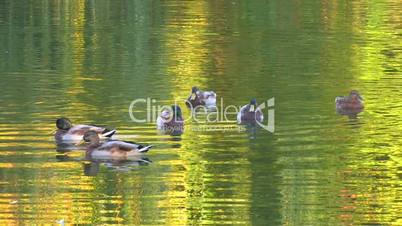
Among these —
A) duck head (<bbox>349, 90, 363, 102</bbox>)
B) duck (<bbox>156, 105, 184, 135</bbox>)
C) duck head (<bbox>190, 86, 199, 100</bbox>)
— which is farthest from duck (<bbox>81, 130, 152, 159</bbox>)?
duck head (<bbox>349, 90, 363, 102</bbox>)

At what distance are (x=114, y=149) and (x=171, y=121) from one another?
2544 millimetres

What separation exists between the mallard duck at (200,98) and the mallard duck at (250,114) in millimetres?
1296

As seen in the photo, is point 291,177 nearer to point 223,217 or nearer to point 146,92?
point 223,217

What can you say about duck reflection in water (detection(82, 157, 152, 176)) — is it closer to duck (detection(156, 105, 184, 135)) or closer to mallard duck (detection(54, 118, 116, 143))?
mallard duck (detection(54, 118, 116, 143))

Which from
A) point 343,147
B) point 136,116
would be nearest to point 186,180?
point 343,147

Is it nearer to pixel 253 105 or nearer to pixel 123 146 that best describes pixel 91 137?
pixel 123 146

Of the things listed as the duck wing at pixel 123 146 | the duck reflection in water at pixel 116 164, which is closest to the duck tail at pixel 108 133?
the duck wing at pixel 123 146

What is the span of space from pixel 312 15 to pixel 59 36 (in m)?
12.0

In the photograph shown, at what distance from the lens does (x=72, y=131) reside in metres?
19.8

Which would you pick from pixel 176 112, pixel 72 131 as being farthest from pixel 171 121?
pixel 72 131

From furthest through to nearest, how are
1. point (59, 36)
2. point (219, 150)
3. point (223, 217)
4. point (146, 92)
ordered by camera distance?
1. point (59, 36)
2. point (146, 92)
3. point (219, 150)
4. point (223, 217)

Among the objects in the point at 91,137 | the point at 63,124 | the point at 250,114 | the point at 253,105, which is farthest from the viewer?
the point at 253,105

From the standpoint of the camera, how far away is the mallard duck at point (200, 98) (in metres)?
23.0

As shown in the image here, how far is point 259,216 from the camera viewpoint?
14.5m
